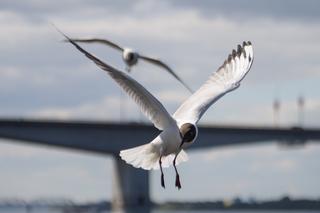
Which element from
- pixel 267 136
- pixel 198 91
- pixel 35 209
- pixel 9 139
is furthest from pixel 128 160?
pixel 35 209

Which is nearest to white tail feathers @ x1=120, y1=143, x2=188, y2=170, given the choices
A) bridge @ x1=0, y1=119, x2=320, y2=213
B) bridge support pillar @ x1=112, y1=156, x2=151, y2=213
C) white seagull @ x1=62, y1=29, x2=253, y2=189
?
white seagull @ x1=62, y1=29, x2=253, y2=189

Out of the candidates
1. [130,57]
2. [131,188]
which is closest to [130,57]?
[130,57]

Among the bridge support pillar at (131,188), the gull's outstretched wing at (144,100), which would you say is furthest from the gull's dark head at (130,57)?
the bridge support pillar at (131,188)

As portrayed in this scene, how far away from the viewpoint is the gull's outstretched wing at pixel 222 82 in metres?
33.4

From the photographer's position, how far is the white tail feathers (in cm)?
3183

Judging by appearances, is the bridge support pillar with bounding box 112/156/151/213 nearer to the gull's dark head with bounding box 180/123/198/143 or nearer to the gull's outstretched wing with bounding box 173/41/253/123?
the gull's outstretched wing with bounding box 173/41/253/123

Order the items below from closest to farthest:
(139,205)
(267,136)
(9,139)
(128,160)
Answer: (128,160) < (9,139) < (139,205) < (267,136)

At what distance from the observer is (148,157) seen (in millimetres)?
32281

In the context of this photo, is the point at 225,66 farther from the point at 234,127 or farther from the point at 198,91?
the point at 234,127

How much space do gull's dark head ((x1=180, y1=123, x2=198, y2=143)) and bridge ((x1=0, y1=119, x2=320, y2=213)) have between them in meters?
83.6

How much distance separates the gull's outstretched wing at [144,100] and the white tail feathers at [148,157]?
593 mm

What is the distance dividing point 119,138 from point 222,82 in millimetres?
84636

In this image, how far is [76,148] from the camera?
116m

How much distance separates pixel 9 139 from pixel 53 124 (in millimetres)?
5849
